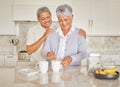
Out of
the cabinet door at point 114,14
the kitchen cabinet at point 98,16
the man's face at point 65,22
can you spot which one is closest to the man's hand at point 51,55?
the man's face at point 65,22

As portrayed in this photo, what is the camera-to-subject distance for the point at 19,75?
63.1 inches

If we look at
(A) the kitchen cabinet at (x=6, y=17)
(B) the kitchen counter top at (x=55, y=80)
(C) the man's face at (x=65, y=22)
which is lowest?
(B) the kitchen counter top at (x=55, y=80)

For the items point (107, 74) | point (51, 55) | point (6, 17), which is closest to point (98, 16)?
point (6, 17)

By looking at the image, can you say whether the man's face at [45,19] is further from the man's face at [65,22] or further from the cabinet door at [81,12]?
the cabinet door at [81,12]

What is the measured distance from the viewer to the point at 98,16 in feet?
12.4

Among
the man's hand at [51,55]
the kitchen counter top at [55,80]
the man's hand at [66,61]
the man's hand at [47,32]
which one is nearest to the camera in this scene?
the kitchen counter top at [55,80]

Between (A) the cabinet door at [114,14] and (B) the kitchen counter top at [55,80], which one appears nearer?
(B) the kitchen counter top at [55,80]

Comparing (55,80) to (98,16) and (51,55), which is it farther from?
(98,16)

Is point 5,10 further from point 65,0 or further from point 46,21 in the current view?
point 46,21

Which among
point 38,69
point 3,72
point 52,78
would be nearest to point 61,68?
point 38,69

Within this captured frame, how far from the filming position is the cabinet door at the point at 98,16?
12.4 feet

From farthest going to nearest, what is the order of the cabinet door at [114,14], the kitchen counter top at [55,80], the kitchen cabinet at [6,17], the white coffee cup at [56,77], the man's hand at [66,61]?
the cabinet door at [114,14], the kitchen cabinet at [6,17], the man's hand at [66,61], the white coffee cup at [56,77], the kitchen counter top at [55,80]

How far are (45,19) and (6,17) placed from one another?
1738 mm

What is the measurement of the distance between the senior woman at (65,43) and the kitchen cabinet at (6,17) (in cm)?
178
